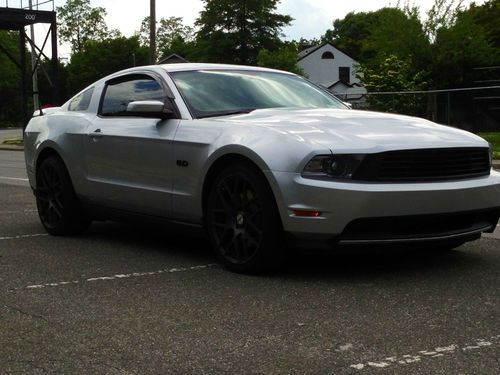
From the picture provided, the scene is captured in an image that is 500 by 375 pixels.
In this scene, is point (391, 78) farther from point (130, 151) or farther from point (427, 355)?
point (427, 355)

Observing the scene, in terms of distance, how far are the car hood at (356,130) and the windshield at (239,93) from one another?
0.26 m

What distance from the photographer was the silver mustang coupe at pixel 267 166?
4656 mm

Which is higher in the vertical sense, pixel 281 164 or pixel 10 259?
pixel 281 164

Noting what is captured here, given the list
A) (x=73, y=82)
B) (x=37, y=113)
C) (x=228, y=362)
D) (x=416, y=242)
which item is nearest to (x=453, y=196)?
(x=416, y=242)

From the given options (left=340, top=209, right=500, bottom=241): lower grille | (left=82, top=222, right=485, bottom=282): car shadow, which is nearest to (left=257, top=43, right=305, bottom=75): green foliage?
(left=82, top=222, right=485, bottom=282): car shadow

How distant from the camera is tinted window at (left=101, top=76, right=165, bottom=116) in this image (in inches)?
240

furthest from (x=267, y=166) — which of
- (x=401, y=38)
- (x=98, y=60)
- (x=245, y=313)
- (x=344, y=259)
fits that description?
(x=98, y=60)

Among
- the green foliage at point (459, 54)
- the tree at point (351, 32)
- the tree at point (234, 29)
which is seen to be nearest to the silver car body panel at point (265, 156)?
the green foliage at point (459, 54)

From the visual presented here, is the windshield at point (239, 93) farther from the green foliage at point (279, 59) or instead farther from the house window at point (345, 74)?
the house window at point (345, 74)

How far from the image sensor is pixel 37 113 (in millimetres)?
7539

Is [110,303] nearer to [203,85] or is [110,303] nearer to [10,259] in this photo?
[10,259]

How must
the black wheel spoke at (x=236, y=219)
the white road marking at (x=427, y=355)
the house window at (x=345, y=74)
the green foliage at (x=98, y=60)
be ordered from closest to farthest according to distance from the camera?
the white road marking at (x=427, y=355) < the black wheel spoke at (x=236, y=219) < the house window at (x=345, y=74) < the green foliage at (x=98, y=60)

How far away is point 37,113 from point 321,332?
474 centimetres

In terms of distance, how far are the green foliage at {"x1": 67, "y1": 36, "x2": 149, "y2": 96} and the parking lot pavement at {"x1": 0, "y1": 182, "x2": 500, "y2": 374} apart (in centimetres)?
8364
